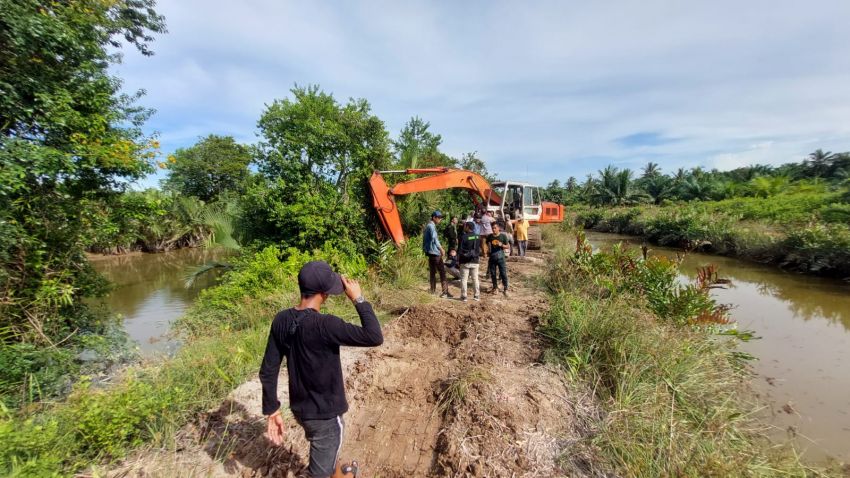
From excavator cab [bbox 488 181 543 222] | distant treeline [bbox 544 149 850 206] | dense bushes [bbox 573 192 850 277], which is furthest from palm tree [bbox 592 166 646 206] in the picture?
excavator cab [bbox 488 181 543 222]

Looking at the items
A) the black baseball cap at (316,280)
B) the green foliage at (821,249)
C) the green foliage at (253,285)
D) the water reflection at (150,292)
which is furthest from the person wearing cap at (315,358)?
the green foliage at (821,249)

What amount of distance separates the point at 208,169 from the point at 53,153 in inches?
1123

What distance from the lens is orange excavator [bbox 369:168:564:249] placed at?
8359mm

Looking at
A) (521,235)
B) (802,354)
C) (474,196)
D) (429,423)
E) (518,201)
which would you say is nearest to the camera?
(429,423)

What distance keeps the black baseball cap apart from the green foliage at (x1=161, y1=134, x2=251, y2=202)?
2944 centimetres

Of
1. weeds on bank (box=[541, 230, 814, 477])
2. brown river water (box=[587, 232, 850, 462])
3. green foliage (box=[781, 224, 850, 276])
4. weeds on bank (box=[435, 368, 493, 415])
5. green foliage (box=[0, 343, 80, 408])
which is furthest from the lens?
green foliage (box=[781, 224, 850, 276])

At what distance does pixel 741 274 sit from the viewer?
11.9 metres

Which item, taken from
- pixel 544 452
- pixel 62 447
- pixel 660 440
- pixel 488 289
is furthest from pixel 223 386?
pixel 488 289

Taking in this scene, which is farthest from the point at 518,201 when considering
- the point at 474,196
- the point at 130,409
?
the point at 130,409

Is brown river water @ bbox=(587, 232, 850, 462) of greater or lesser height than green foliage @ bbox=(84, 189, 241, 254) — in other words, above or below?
below

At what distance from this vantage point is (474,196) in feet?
34.2

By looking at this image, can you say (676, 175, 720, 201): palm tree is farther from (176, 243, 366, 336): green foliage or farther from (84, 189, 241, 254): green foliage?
(84, 189, 241, 254): green foliage

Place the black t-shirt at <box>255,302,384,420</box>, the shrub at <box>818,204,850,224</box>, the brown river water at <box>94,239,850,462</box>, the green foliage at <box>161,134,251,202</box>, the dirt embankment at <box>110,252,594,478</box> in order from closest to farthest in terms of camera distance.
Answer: the black t-shirt at <box>255,302,384,420</box>
the dirt embankment at <box>110,252,594,478</box>
the brown river water at <box>94,239,850,462</box>
the shrub at <box>818,204,850,224</box>
the green foliage at <box>161,134,251,202</box>

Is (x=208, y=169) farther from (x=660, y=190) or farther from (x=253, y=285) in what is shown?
(x=660, y=190)
